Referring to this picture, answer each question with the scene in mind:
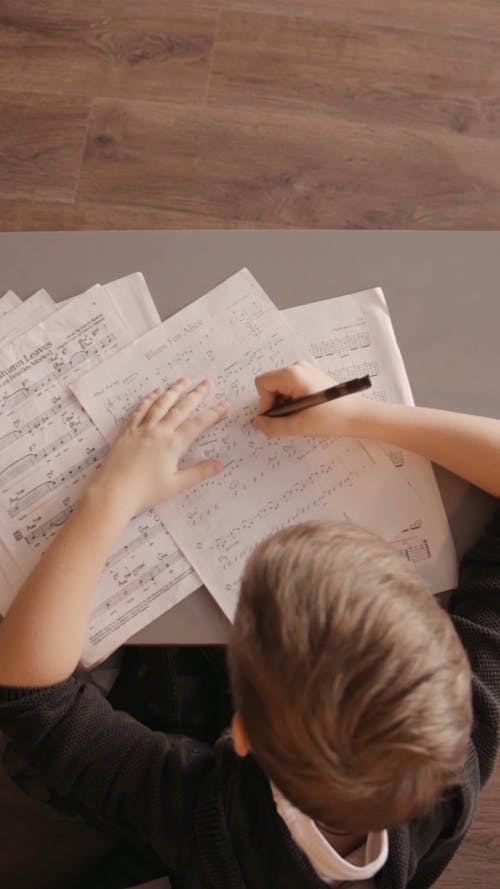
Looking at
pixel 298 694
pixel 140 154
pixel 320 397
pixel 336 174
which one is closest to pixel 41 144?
pixel 140 154

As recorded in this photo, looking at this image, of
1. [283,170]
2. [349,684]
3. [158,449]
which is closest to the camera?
[349,684]

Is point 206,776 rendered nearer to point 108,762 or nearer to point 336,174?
point 108,762

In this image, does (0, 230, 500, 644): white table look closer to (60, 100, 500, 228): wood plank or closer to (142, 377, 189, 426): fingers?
(142, 377, 189, 426): fingers

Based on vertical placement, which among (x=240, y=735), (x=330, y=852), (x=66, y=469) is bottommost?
(x=330, y=852)

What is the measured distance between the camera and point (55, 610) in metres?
0.72

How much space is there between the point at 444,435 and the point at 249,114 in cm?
97

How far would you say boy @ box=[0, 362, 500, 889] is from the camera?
1.70 ft

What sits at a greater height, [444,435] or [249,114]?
[249,114]

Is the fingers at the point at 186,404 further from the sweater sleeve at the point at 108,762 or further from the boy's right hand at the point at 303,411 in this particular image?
the sweater sleeve at the point at 108,762

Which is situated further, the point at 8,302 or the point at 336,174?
the point at 336,174

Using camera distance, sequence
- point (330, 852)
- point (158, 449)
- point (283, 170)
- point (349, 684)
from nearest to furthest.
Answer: point (349, 684)
point (330, 852)
point (158, 449)
point (283, 170)

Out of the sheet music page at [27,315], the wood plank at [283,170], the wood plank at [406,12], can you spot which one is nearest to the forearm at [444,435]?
the sheet music page at [27,315]

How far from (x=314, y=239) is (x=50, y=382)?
320 millimetres

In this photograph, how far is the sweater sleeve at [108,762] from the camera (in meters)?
0.72
